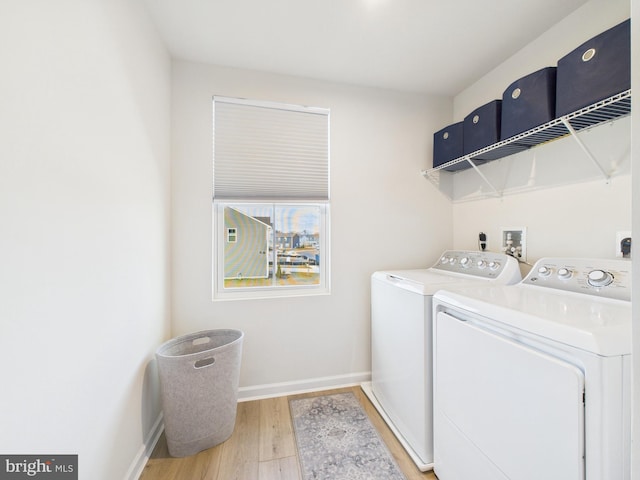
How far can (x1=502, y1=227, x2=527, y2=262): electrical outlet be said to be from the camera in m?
1.67

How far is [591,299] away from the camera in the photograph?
1.07m

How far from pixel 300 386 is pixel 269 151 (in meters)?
1.84

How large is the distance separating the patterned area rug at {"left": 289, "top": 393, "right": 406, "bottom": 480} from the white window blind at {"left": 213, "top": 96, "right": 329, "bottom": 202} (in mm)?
1532

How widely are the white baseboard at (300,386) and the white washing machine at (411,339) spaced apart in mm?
167

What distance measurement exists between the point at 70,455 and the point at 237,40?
2154mm

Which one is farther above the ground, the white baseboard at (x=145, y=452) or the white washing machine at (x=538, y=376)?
the white washing machine at (x=538, y=376)

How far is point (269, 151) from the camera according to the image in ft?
6.52

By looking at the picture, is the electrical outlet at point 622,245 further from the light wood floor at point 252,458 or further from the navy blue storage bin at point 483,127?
the light wood floor at point 252,458

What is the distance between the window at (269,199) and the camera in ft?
6.33

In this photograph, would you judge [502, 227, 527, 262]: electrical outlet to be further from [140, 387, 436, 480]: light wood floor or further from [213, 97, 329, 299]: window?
[140, 387, 436, 480]: light wood floor

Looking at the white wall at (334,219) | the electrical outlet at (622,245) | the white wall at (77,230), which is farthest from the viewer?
the white wall at (334,219)

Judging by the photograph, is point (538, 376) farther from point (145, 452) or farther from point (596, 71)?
point (145, 452)

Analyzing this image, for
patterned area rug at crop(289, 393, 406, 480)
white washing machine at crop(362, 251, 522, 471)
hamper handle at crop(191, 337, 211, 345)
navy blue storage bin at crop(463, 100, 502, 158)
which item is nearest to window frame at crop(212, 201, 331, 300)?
hamper handle at crop(191, 337, 211, 345)

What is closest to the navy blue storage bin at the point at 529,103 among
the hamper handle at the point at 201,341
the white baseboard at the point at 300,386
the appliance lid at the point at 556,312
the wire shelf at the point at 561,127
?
the wire shelf at the point at 561,127
